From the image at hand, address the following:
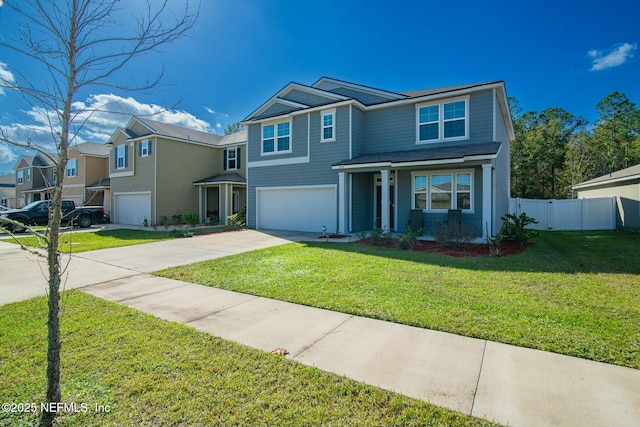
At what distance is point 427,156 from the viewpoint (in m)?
12.1

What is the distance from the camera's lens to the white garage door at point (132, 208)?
21656mm

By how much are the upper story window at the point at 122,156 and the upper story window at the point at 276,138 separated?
12.2m

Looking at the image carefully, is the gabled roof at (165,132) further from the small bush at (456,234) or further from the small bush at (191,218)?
the small bush at (456,234)

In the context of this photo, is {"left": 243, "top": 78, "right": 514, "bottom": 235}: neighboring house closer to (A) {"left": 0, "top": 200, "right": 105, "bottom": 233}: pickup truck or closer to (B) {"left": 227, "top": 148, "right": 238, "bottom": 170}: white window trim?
(B) {"left": 227, "top": 148, "right": 238, "bottom": 170}: white window trim

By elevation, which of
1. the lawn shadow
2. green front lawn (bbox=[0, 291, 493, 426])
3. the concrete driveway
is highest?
the lawn shadow

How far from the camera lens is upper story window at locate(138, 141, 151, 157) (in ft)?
70.7

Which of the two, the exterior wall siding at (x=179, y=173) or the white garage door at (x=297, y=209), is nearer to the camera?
the white garage door at (x=297, y=209)

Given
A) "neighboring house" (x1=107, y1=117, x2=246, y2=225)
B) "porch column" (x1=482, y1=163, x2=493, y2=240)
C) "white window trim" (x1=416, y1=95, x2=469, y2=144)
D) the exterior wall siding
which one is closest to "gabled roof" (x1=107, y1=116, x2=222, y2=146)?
"neighboring house" (x1=107, y1=117, x2=246, y2=225)

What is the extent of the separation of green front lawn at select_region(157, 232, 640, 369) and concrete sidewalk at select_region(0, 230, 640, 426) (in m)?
0.32

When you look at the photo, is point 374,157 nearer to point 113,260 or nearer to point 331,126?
point 331,126

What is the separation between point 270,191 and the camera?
693 inches

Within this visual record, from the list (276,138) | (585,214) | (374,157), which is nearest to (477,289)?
(374,157)

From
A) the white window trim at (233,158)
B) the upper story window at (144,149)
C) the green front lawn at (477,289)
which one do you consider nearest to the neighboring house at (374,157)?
the green front lawn at (477,289)

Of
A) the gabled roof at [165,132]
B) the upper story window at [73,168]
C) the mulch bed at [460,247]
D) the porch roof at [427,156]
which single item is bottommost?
the mulch bed at [460,247]
